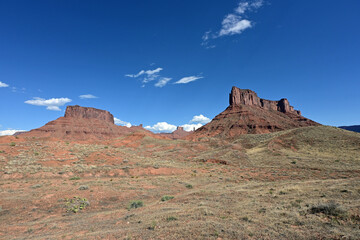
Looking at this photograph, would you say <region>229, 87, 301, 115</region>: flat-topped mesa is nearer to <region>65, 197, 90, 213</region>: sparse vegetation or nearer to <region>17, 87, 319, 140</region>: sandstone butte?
<region>17, 87, 319, 140</region>: sandstone butte

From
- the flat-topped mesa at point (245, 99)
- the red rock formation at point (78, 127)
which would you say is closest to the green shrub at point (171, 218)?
the red rock formation at point (78, 127)

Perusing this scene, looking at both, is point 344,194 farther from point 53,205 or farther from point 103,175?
point 103,175

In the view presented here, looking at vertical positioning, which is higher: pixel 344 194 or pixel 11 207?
pixel 344 194

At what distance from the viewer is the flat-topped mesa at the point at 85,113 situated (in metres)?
143

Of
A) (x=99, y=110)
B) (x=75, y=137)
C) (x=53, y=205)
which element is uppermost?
(x=99, y=110)

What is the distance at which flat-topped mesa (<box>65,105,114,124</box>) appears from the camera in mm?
142525

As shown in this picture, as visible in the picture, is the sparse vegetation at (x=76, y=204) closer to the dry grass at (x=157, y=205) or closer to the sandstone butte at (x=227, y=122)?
the dry grass at (x=157, y=205)

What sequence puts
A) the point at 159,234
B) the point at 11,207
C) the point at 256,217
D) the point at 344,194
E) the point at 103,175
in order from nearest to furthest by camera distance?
1. the point at 159,234
2. the point at 256,217
3. the point at 344,194
4. the point at 11,207
5. the point at 103,175

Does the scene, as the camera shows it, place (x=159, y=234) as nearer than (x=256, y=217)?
Yes

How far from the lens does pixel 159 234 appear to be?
6.27 m

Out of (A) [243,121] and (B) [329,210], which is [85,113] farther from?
Result: (B) [329,210]

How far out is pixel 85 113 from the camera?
14825cm

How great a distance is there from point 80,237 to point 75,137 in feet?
397

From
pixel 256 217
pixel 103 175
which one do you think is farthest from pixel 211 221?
pixel 103 175
